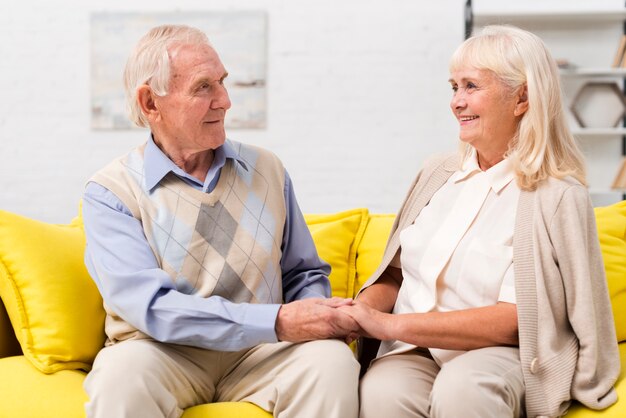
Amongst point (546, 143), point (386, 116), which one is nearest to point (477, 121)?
point (546, 143)

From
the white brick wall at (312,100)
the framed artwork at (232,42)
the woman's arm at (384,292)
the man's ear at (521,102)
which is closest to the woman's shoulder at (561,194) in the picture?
the man's ear at (521,102)

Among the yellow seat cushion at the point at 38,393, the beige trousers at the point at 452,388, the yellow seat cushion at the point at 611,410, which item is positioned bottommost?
the yellow seat cushion at the point at 38,393

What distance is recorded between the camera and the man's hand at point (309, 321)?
176 centimetres

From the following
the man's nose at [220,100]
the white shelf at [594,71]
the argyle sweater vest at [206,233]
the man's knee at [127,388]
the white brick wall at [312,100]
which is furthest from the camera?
the white brick wall at [312,100]

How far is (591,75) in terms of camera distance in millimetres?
4613

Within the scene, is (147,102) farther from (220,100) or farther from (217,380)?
(217,380)

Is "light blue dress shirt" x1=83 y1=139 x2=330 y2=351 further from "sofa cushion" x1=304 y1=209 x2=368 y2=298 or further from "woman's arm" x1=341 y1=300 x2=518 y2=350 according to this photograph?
"sofa cushion" x1=304 y1=209 x2=368 y2=298

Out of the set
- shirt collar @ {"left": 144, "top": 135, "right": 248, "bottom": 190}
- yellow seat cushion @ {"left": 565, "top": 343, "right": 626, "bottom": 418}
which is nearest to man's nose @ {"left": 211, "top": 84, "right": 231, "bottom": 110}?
shirt collar @ {"left": 144, "top": 135, "right": 248, "bottom": 190}

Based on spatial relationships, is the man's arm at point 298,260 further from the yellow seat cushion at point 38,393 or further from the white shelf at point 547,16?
the white shelf at point 547,16

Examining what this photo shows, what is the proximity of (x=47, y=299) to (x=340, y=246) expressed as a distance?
0.85 metres

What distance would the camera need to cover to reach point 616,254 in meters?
2.24

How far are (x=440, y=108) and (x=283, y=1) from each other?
1.16 meters

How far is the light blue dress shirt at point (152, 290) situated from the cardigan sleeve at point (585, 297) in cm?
66

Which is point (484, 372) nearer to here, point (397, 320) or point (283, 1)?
point (397, 320)
